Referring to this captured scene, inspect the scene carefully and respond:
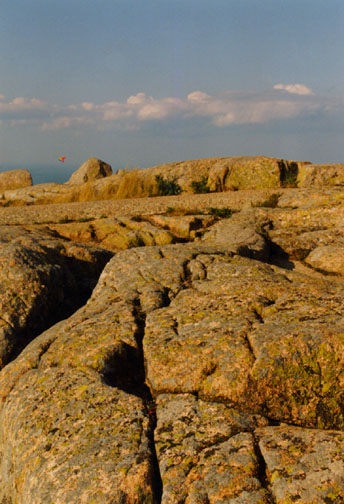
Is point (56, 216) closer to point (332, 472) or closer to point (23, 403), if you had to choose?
point (23, 403)

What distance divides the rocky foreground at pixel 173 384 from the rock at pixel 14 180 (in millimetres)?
21526

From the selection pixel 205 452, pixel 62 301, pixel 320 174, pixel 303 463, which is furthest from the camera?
pixel 320 174

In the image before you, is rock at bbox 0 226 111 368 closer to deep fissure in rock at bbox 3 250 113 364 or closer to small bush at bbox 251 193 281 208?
deep fissure in rock at bbox 3 250 113 364

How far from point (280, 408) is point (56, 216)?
10887mm

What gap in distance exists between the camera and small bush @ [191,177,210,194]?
1714 centimetres

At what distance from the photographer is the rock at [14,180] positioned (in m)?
27.5

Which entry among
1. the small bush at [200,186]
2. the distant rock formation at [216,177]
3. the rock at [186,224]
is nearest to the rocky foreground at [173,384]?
the rock at [186,224]

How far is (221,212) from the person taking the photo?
42.2 ft

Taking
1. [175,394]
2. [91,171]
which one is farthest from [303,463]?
[91,171]

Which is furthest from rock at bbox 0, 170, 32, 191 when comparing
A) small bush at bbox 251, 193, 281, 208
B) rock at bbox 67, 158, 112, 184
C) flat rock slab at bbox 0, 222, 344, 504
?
flat rock slab at bbox 0, 222, 344, 504

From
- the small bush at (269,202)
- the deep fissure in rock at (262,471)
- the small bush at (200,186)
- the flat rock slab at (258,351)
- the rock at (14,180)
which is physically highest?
the rock at (14,180)

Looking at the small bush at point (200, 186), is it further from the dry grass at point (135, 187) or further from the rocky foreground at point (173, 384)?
the rocky foreground at point (173, 384)

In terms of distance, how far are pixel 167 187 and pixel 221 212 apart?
5123 mm

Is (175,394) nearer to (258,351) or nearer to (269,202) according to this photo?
(258,351)
